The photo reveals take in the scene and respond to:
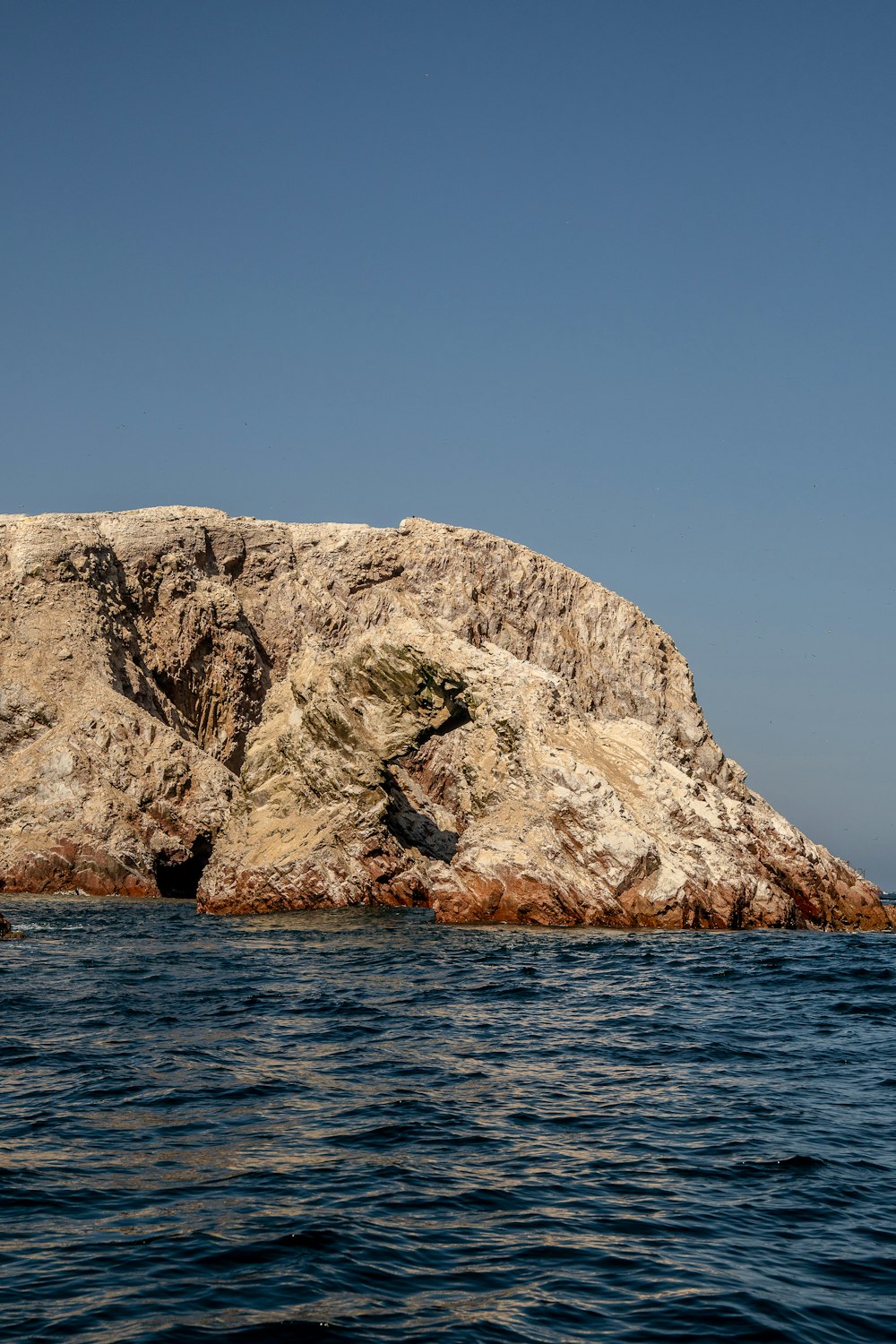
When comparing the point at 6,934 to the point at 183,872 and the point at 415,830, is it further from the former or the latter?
the point at 183,872

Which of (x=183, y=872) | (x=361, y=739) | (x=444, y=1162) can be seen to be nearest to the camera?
(x=444, y=1162)

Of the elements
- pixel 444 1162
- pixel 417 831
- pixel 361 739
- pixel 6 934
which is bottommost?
pixel 6 934

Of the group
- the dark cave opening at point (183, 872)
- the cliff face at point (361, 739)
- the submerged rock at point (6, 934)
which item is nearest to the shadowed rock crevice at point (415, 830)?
the cliff face at point (361, 739)

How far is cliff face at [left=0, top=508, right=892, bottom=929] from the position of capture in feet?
116

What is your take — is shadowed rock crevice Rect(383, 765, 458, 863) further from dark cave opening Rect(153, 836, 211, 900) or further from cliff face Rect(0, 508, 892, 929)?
dark cave opening Rect(153, 836, 211, 900)

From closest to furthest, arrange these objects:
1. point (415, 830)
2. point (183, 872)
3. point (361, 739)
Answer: point (361, 739) → point (415, 830) → point (183, 872)

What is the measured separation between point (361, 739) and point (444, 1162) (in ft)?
108

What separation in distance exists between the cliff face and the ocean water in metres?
13.6

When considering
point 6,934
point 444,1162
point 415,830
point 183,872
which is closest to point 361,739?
point 415,830

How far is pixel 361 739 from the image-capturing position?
43.8 meters

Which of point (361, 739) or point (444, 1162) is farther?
point (361, 739)

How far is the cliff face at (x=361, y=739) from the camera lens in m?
35.3

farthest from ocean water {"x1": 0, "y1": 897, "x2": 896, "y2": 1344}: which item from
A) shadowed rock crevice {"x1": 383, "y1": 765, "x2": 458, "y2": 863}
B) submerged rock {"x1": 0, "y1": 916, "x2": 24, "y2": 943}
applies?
shadowed rock crevice {"x1": 383, "y1": 765, "x2": 458, "y2": 863}

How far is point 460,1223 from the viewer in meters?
9.25
